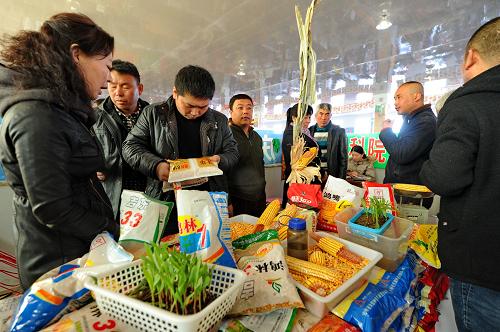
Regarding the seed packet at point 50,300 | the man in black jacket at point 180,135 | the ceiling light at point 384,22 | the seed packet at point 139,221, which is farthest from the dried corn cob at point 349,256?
the ceiling light at point 384,22

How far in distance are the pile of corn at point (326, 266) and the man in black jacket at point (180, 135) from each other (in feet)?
2.41

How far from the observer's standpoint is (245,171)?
2246 mm

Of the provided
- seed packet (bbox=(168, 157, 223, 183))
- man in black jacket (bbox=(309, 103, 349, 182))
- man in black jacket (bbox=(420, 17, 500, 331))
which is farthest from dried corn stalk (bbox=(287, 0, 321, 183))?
man in black jacket (bbox=(309, 103, 349, 182))

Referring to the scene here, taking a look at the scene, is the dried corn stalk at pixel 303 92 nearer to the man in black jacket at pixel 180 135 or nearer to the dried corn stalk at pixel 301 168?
the dried corn stalk at pixel 301 168

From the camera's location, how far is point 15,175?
2.49ft

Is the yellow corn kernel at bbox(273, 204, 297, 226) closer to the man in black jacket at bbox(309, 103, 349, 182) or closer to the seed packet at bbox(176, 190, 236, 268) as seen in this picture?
the seed packet at bbox(176, 190, 236, 268)

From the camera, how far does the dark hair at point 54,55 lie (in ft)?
2.45

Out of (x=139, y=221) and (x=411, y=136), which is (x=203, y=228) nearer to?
(x=139, y=221)

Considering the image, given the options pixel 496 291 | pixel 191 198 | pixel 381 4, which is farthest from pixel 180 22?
pixel 496 291

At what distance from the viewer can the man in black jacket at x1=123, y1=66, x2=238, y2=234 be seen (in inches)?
51.1

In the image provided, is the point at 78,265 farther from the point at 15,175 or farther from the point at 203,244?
the point at 15,175

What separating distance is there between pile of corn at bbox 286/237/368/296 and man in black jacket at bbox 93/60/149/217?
50.6 inches

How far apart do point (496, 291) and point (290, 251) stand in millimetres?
708

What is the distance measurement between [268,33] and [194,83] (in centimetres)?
232
